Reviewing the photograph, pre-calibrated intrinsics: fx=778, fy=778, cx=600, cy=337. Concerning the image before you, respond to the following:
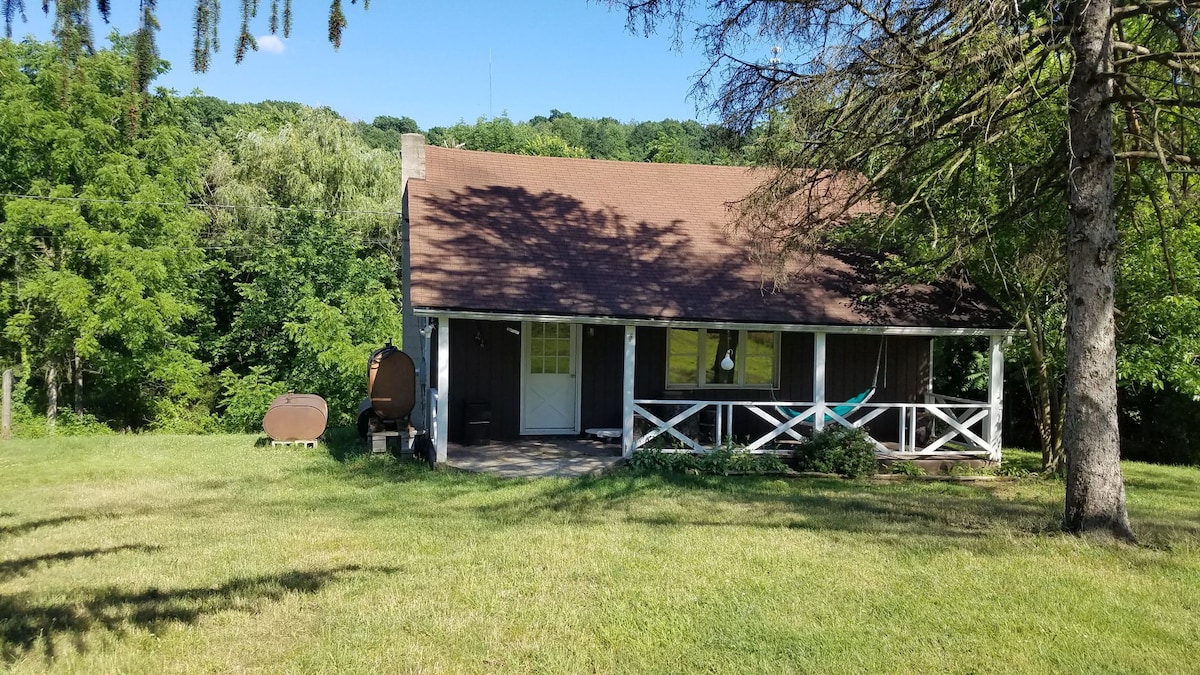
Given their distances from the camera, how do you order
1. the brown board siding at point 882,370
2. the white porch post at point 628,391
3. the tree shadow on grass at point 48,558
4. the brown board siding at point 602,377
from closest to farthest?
1. the tree shadow on grass at point 48,558
2. the white porch post at point 628,391
3. the brown board siding at point 602,377
4. the brown board siding at point 882,370

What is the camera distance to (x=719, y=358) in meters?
13.3

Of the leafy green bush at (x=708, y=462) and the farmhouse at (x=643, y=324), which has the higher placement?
the farmhouse at (x=643, y=324)

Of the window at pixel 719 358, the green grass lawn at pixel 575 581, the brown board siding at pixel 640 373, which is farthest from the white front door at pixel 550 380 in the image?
the green grass lawn at pixel 575 581

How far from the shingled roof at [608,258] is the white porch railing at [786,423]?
128 centimetres

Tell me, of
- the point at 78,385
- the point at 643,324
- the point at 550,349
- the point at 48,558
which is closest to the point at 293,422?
the point at 550,349

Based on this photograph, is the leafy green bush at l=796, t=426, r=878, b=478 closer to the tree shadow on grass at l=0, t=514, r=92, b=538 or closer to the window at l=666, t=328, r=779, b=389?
the window at l=666, t=328, r=779, b=389

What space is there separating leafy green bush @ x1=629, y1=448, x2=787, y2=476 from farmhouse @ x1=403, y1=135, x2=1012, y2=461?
24cm

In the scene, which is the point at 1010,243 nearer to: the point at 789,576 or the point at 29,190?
the point at 789,576

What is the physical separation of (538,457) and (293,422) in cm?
459

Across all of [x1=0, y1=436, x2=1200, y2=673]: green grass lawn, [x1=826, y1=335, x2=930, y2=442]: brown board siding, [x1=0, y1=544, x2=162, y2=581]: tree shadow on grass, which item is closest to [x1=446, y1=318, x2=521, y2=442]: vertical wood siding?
[x1=0, y1=436, x2=1200, y2=673]: green grass lawn

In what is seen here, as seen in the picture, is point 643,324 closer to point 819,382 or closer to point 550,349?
point 550,349

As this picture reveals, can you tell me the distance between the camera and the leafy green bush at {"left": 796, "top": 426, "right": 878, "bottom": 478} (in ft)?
36.4

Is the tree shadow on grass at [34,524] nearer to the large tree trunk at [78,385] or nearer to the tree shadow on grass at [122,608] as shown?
the tree shadow on grass at [122,608]

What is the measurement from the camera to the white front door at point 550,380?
12.8 m
